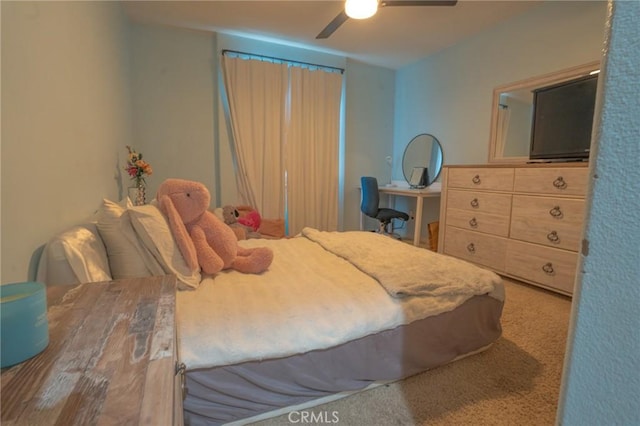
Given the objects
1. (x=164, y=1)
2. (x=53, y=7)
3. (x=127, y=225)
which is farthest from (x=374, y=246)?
(x=164, y=1)

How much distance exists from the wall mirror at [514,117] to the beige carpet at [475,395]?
1.93 metres

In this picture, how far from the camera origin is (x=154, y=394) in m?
0.47

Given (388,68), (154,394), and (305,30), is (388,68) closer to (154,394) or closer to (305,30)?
(305,30)

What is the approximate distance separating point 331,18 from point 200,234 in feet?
8.86

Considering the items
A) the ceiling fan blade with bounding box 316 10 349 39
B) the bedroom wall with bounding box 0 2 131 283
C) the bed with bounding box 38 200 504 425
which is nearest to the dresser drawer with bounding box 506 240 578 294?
the bed with bounding box 38 200 504 425

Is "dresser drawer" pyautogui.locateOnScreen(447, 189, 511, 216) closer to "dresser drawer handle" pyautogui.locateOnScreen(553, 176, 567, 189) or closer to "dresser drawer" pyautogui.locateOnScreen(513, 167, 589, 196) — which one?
"dresser drawer" pyautogui.locateOnScreen(513, 167, 589, 196)

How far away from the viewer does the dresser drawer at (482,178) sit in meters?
2.59

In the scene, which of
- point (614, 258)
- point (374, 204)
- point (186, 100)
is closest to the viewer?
point (614, 258)

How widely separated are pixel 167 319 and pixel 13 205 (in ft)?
2.08

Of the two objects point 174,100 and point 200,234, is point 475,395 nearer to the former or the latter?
point 200,234

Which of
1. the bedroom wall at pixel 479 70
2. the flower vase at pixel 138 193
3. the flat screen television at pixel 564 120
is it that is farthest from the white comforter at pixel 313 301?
the bedroom wall at pixel 479 70

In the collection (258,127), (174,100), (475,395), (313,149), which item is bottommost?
(475,395)

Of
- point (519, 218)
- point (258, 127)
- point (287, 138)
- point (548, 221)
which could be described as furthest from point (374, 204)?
point (548, 221)

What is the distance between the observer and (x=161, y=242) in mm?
1313
